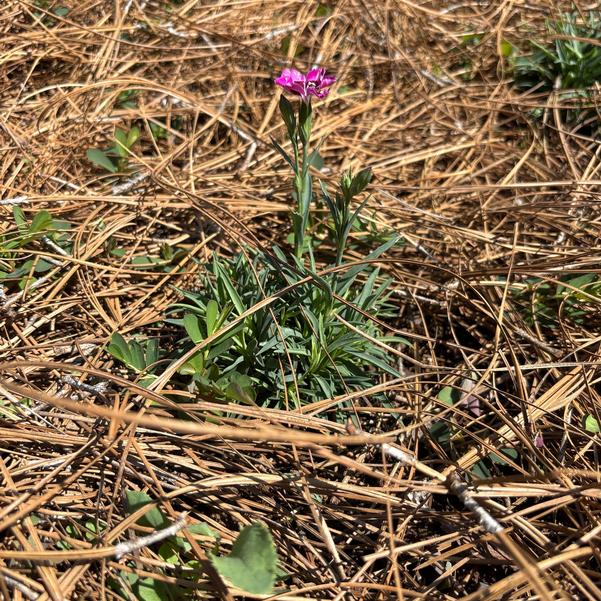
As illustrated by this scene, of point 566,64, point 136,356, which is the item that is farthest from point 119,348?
point 566,64

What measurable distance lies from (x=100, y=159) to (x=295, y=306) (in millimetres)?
1139

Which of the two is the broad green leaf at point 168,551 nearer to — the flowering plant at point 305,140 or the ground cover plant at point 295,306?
the ground cover plant at point 295,306

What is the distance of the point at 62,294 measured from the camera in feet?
6.25

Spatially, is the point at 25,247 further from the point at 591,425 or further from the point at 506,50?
the point at 506,50

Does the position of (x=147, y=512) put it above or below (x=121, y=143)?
below

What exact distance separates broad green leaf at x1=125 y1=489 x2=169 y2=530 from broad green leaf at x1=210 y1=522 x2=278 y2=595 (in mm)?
155

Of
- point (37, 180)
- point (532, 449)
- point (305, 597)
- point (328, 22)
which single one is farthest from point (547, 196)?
point (37, 180)

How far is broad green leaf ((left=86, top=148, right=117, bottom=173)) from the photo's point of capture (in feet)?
7.50

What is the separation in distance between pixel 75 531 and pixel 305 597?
0.54m

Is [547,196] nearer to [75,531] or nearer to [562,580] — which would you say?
[562,580]

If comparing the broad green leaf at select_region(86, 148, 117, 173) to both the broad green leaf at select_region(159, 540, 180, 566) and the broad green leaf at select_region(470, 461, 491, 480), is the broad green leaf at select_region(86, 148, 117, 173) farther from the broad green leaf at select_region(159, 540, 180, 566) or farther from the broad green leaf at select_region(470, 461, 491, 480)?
the broad green leaf at select_region(470, 461, 491, 480)

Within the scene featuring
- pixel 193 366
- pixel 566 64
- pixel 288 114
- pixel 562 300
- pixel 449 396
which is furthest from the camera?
pixel 566 64

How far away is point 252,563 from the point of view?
1.20 m

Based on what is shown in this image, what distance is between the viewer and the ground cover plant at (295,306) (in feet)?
4.37
